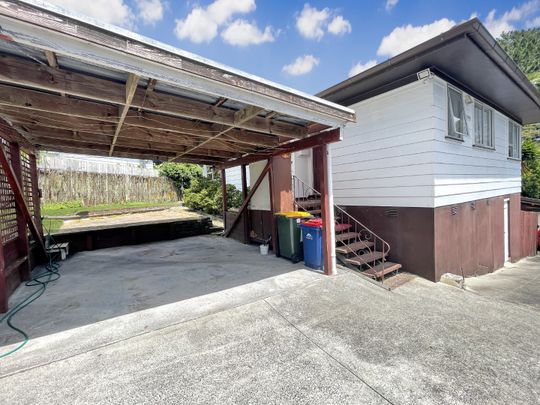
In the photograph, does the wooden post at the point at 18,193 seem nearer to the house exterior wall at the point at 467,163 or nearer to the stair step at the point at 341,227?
the stair step at the point at 341,227

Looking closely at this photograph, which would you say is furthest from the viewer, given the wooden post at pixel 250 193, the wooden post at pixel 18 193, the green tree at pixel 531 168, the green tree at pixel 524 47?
the green tree at pixel 524 47

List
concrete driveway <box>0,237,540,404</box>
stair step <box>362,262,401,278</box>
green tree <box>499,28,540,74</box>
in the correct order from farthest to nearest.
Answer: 1. green tree <box>499,28,540,74</box>
2. stair step <box>362,262,401,278</box>
3. concrete driveway <box>0,237,540,404</box>

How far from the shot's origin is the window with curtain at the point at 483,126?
6.04 meters

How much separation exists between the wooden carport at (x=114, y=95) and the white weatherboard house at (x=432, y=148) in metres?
1.72

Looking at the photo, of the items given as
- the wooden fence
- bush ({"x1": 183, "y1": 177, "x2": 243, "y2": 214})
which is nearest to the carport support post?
bush ({"x1": 183, "y1": 177, "x2": 243, "y2": 214})

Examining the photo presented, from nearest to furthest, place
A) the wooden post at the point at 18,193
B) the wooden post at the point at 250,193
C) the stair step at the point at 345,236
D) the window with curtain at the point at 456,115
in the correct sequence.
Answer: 1. the wooden post at the point at 18,193
2. the window with curtain at the point at 456,115
3. the stair step at the point at 345,236
4. the wooden post at the point at 250,193

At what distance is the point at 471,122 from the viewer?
19.1 feet

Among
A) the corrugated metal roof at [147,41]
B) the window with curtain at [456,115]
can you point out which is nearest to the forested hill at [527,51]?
the window with curtain at [456,115]

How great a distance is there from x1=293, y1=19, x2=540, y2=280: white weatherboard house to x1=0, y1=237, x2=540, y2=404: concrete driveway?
1534mm

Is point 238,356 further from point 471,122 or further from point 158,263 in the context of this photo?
point 471,122

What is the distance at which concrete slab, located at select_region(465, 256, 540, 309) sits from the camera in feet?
14.5

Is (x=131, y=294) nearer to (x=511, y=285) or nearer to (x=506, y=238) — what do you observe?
(x=511, y=285)

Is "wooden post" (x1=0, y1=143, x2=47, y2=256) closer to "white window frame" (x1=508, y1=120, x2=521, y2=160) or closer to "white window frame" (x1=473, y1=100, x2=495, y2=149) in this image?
"white window frame" (x1=473, y1=100, x2=495, y2=149)

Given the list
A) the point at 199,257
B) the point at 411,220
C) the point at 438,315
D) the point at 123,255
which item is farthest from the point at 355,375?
the point at 123,255
